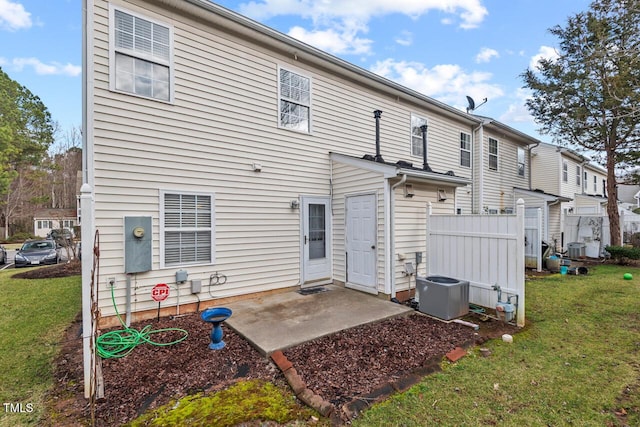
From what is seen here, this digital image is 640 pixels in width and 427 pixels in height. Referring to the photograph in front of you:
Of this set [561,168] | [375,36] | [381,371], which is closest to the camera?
[381,371]

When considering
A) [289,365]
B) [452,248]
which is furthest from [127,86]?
[452,248]

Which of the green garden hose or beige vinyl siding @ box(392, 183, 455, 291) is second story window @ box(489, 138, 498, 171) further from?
the green garden hose

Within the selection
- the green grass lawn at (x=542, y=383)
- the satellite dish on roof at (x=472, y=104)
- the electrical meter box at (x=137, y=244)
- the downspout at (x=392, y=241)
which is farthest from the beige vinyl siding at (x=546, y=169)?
the electrical meter box at (x=137, y=244)

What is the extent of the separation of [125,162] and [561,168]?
18961mm

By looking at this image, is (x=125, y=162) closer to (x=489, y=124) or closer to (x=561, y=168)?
(x=489, y=124)

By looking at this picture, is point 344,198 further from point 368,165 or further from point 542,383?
point 542,383

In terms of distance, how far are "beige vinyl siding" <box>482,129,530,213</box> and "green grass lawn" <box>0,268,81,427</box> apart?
43.1 ft

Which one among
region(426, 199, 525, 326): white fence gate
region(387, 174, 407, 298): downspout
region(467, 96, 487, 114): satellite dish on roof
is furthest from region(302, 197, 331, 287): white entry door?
region(467, 96, 487, 114): satellite dish on roof

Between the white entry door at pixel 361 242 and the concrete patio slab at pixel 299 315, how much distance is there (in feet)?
1.07

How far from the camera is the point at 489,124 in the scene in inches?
456

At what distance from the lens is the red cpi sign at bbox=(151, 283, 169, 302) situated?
4676 millimetres

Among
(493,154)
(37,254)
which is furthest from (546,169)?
(37,254)

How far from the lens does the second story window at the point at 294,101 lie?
6.57 metres

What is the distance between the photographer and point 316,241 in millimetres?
6965
